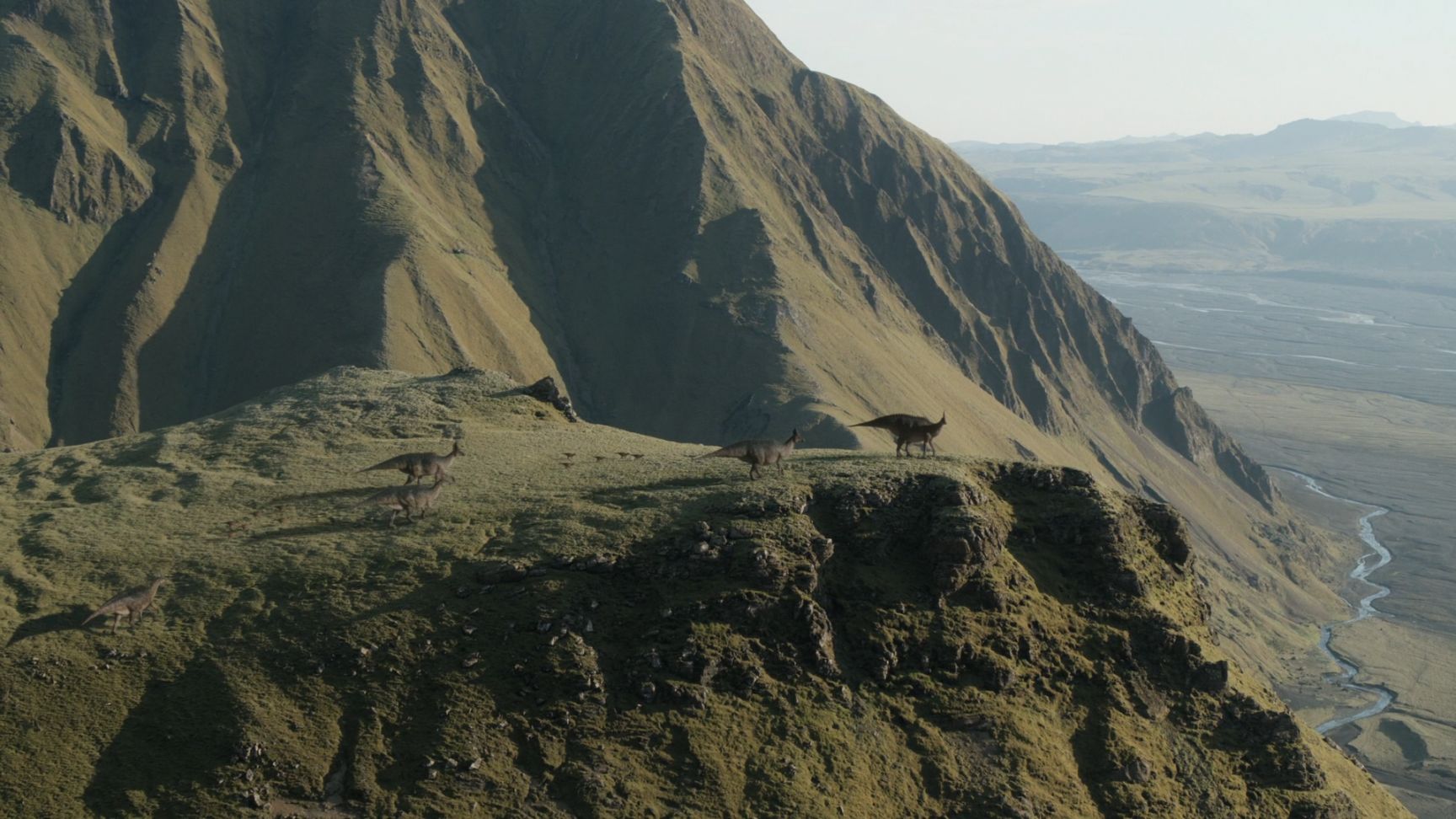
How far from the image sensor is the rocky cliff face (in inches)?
5202

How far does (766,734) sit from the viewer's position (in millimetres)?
35656

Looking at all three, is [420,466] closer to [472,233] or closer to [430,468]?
[430,468]

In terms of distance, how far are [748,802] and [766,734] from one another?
2.54 meters

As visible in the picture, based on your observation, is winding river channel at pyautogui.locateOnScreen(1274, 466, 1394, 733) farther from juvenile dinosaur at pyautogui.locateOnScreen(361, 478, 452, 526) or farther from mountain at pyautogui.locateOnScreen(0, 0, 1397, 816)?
juvenile dinosaur at pyautogui.locateOnScreen(361, 478, 452, 526)

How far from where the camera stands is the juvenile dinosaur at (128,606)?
34.0 meters

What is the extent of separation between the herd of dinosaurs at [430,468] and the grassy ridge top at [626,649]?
847 millimetres

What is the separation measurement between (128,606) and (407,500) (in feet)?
29.8

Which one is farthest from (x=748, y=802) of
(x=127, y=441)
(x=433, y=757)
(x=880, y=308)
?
(x=880, y=308)

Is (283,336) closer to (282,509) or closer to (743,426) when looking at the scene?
(743,426)

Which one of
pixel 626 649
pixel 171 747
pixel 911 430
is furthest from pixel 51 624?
pixel 911 430

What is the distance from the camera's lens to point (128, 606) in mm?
34406

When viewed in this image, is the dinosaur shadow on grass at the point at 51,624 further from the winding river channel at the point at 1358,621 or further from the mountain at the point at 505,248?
the winding river channel at the point at 1358,621

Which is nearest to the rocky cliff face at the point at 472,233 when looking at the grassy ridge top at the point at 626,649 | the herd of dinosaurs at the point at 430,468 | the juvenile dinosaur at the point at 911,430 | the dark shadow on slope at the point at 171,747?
the juvenile dinosaur at the point at 911,430

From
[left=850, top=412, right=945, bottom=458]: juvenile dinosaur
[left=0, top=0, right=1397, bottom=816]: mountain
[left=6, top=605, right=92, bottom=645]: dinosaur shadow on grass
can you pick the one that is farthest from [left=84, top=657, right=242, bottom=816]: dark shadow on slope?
[left=0, top=0, right=1397, bottom=816]: mountain
